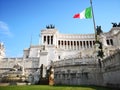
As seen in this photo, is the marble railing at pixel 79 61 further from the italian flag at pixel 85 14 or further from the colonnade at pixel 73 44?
the colonnade at pixel 73 44

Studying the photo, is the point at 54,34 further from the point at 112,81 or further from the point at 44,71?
the point at 112,81

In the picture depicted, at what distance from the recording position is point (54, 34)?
8175 cm

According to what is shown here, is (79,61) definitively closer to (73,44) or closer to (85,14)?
(85,14)

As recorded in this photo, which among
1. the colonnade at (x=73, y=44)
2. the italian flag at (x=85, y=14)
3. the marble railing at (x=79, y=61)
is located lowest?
the marble railing at (x=79, y=61)

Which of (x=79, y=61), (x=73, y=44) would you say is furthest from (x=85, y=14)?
(x=73, y=44)

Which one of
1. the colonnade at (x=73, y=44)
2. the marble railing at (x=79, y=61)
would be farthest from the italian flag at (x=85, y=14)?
the colonnade at (x=73, y=44)

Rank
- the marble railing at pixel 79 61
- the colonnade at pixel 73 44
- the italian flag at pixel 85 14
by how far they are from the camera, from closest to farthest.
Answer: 1. the marble railing at pixel 79 61
2. the italian flag at pixel 85 14
3. the colonnade at pixel 73 44

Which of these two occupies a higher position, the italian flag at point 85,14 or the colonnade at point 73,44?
the colonnade at point 73,44

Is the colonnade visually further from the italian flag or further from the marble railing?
the italian flag

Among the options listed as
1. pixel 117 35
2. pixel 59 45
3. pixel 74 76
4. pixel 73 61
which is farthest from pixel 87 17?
pixel 59 45

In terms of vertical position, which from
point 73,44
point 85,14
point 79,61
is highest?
point 73,44

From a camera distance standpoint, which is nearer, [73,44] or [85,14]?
[85,14]

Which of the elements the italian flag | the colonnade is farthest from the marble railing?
the colonnade

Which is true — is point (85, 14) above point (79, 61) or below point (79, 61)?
above
